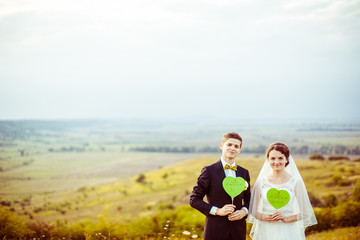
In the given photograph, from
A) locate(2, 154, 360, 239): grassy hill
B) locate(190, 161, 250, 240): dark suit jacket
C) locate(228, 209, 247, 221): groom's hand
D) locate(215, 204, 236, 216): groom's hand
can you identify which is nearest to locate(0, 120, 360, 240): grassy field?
locate(2, 154, 360, 239): grassy hill

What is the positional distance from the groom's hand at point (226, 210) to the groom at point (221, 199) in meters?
0.04

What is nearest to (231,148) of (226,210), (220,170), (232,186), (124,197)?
(220,170)

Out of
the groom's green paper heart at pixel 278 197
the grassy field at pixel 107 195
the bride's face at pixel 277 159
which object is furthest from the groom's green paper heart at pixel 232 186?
the grassy field at pixel 107 195

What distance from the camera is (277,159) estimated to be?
4602 millimetres

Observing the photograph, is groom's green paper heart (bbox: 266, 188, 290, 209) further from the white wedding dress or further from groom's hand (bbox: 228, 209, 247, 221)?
groom's hand (bbox: 228, 209, 247, 221)

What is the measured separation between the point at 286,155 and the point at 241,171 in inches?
29.4

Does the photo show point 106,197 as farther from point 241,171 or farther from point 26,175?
point 241,171

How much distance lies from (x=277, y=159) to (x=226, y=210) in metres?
1.11

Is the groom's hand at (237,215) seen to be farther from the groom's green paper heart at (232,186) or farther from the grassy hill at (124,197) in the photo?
the grassy hill at (124,197)

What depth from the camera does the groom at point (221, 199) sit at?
437 centimetres

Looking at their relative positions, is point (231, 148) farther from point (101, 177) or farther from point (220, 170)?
point (101, 177)

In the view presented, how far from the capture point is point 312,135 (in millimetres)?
98562

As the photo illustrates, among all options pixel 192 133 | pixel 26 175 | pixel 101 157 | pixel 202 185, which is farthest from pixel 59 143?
pixel 202 185

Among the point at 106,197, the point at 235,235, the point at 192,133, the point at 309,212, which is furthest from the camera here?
the point at 192,133
